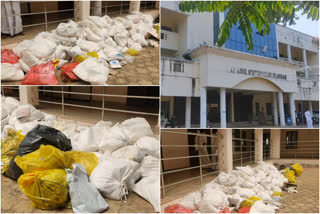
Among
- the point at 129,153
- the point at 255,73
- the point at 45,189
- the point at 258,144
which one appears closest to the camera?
the point at 45,189

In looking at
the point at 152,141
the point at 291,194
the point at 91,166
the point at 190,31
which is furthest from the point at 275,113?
the point at 91,166

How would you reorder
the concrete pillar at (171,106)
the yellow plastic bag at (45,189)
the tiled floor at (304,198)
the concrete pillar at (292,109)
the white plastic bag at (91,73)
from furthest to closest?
the concrete pillar at (292,109), the concrete pillar at (171,106), the tiled floor at (304,198), the white plastic bag at (91,73), the yellow plastic bag at (45,189)

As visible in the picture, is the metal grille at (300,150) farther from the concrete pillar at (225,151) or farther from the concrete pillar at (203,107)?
the concrete pillar at (203,107)

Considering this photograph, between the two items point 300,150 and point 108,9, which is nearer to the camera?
point 108,9

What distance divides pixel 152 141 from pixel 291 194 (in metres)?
1.66

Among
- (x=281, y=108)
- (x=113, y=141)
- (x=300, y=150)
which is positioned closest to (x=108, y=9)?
(x=113, y=141)

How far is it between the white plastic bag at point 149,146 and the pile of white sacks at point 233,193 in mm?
416

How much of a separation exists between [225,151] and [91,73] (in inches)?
63.1

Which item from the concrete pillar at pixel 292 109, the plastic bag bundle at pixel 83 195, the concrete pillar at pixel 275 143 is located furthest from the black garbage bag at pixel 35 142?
the concrete pillar at pixel 275 143

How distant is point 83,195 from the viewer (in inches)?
40.9

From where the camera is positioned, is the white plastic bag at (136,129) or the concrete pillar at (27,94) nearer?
the white plastic bag at (136,129)

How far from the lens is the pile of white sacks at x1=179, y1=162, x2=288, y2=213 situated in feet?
4.75

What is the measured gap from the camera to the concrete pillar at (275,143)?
11.1ft

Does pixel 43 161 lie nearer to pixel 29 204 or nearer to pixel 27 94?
pixel 29 204
